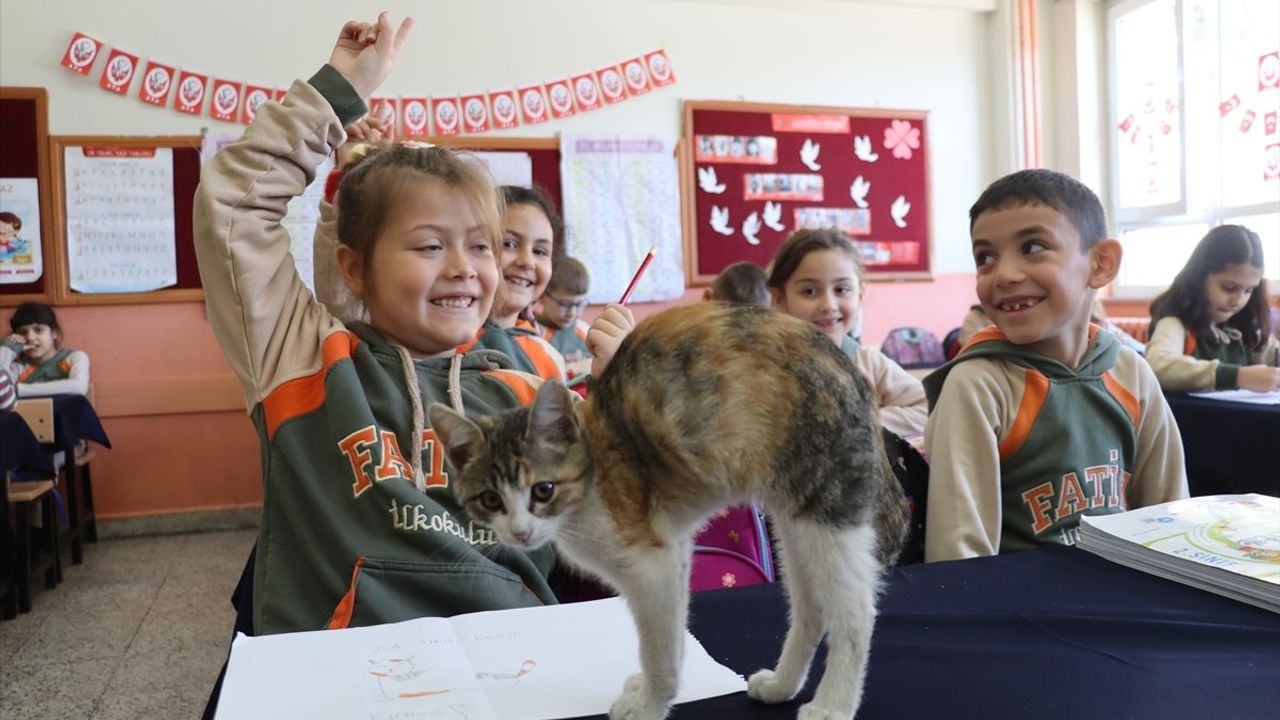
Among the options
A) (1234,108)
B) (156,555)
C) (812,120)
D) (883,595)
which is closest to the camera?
(883,595)

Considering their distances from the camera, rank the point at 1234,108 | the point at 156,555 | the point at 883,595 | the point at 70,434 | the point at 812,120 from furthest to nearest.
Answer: the point at 812,120 → the point at 1234,108 → the point at 156,555 → the point at 70,434 → the point at 883,595

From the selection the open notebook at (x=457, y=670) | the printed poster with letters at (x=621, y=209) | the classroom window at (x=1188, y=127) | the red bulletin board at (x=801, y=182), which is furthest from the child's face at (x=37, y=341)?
the classroom window at (x=1188, y=127)

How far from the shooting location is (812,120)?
4.67m

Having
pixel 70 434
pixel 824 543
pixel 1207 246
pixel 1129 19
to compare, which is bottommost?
pixel 70 434

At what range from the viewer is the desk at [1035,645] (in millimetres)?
596

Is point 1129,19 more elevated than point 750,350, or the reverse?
point 1129,19

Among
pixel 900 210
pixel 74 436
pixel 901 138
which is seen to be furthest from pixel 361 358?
pixel 901 138

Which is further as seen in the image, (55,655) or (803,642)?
(55,655)

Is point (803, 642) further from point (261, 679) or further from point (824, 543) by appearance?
point (261, 679)

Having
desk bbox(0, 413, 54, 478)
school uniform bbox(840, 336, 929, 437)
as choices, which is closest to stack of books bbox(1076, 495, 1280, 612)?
school uniform bbox(840, 336, 929, 437)

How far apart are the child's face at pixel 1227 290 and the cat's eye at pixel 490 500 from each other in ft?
A: 10.4

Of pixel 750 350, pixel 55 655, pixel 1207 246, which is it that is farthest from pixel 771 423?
pixel 1207 246

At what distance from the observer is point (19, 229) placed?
12.3 feet

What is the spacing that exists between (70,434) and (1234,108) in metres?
5.94
